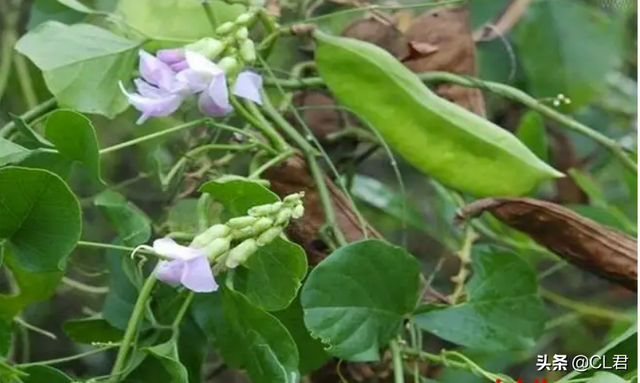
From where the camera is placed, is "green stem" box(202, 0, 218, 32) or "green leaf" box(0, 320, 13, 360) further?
"green stem" box(202, 0, 218, 32)

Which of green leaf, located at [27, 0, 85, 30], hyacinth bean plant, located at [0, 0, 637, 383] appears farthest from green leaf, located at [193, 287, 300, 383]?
green leaf, located at [27, 0, 85, 30]

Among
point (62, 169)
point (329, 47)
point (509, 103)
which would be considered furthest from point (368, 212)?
point (62, 169)

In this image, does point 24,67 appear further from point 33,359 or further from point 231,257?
point 231,257

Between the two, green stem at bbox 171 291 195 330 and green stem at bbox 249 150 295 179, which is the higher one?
green stem at bbox 249 150 295 179

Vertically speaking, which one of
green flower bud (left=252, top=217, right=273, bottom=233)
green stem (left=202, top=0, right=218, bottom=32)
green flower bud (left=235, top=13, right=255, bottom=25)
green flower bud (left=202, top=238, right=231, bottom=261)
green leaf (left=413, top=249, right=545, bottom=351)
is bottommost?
green leaf (left=413, top=249, right=545, bottom=351)

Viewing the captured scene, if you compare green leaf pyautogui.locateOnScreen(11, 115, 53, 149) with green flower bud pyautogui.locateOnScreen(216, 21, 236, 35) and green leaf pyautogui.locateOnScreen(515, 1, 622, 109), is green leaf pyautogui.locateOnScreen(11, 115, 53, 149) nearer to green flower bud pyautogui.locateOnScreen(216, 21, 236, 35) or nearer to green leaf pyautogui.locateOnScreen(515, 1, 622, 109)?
green flower bud pyautogui.locateOnScreen(216, 21, 236, 35)

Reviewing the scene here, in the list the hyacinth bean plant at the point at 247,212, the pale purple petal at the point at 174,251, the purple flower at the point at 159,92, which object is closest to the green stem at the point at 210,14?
the hyacinth bean plant at the point at 247,212

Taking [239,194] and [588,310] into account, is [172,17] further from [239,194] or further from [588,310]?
[588,310]

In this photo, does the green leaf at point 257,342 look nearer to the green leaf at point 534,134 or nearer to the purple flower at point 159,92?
the purple flower at point 159,92

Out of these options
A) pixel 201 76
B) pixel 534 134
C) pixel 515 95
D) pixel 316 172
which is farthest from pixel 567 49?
pixel 201 76
